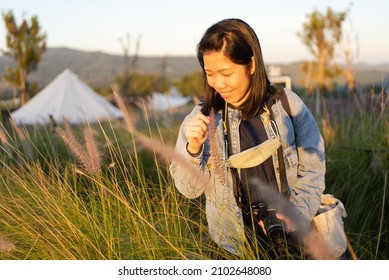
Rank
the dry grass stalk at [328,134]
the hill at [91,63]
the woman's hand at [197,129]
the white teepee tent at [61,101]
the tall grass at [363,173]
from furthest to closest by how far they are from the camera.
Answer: the hill at [91,63]
the white teepee tent at [61,101]
the dry grass stalk at [328,134]
the tall grass at [363,173]
the woman's hand at [197,129]

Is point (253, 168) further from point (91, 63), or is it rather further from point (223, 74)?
point (91, 63)

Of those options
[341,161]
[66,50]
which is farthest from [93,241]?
[66,50]

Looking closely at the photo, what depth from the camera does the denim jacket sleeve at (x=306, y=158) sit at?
6.18ft

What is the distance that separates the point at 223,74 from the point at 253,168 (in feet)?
1.14

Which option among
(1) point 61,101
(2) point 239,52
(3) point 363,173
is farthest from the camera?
(1) point 61,101

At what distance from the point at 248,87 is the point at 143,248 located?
26.3 inches

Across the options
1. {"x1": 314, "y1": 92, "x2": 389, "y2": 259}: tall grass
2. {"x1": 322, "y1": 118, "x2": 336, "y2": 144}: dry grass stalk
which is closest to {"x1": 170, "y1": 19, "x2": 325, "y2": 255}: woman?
{"x1": 314, "y1": 92, "x2": 389, "y2": 259}: tall grass

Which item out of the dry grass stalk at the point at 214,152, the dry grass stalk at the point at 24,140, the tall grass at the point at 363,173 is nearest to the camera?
the dry grass stalk at the point at 214,152

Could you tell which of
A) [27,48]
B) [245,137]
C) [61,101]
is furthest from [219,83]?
[27,48]

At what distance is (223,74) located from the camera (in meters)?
1.86

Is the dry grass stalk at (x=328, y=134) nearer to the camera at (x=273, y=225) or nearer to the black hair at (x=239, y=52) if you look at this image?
the black hair at (x=239, y=52)

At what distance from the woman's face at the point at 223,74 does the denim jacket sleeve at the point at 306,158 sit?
183 millimetres

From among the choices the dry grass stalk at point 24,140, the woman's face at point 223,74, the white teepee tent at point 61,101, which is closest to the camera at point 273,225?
the woman's face at point 223,74
